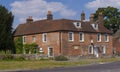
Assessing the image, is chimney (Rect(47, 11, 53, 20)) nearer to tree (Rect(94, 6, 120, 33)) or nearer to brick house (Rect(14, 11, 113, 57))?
brick house (Rect(14, 11, 113, 57))

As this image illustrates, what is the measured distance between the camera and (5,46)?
2687 inches

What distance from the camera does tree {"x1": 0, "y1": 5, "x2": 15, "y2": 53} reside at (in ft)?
221

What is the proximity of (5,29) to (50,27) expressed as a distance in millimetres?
8896

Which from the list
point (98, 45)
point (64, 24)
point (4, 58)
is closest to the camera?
point (4, 58)

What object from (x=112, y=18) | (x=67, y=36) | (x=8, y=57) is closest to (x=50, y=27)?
(x=67, y=36)

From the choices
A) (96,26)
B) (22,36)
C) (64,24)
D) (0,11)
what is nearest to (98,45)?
(96,26)

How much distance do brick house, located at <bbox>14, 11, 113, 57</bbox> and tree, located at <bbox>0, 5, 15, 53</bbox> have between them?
498 cm

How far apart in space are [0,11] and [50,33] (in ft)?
35.7

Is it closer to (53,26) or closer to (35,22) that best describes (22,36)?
(35,22)

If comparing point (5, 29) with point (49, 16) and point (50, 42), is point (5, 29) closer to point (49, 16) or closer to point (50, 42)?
point (50, 42)

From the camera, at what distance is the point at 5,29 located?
6894cm

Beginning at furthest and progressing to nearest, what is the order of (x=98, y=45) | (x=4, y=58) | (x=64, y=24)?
1. (x=98, y=45)
2. (x=64, y=24)
3. (x=4, y=58)

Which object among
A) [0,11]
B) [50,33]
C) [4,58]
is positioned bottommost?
[4,58]

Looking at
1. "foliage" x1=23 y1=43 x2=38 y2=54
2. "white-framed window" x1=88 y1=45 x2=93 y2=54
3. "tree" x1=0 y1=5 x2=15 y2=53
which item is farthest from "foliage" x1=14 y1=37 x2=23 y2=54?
"white-framed window" x1=88 y1=45 x2=93 y2=54
